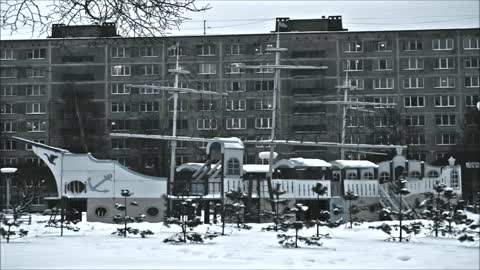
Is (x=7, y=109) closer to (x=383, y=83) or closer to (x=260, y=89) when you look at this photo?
(x=260, y=89)

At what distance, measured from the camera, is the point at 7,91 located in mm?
72062

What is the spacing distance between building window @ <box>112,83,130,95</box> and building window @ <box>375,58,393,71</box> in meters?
22.3

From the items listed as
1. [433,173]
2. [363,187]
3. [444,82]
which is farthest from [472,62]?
[363,187]

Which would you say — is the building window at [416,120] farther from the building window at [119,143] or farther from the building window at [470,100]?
the building window at [119,143]

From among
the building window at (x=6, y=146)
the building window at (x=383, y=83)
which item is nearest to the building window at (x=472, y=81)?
the building window at (x=383, y=83)

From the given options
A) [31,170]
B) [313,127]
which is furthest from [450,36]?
[31,170]

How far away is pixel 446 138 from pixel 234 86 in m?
19.2

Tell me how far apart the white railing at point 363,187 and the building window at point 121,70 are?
38.4 meters

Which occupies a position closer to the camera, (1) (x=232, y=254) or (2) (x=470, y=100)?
(1) (x=232, y=254)

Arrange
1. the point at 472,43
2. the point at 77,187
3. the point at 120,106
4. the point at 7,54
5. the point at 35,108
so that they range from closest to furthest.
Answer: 1. the point at 77,187
2. the point at 472,43
3. the point at 120,106
4. the point at 35,108
5. the point at 7,54

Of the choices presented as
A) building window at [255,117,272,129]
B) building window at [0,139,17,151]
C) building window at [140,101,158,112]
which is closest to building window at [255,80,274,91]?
building window at [255,117,272,129]

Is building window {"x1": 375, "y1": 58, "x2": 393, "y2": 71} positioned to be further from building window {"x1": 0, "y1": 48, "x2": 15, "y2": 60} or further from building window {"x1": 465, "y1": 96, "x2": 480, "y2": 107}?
building window {"x1": 0, "y1": 48, "x2": 15, "y2": 60}

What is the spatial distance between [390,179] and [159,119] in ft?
110

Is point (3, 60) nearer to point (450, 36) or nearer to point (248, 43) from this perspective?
point (248, 43)
